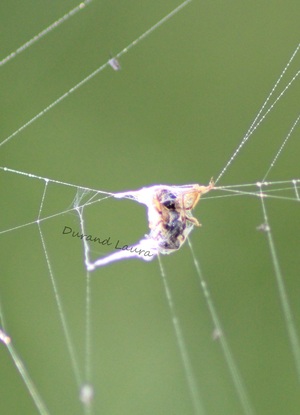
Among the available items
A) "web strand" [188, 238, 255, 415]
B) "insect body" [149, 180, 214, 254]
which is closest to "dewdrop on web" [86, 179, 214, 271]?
"insect body" [149, 180, 214, 254]

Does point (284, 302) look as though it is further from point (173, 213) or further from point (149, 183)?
point (173, 213)

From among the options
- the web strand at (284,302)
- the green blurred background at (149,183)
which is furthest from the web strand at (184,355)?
the web strand at (284,302)

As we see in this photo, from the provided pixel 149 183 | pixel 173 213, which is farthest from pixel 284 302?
pixel 173 213

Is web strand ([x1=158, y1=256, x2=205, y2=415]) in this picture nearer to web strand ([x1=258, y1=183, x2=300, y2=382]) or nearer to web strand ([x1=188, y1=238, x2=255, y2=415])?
web strand ([x1=188, y1=238, x2=255, y2=415])

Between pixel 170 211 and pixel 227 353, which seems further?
pixel 227 353

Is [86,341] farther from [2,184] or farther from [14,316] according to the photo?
[2,184]

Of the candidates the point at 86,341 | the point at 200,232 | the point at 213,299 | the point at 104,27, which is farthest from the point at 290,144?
the point at 86,341

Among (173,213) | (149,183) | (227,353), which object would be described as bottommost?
(173,213)

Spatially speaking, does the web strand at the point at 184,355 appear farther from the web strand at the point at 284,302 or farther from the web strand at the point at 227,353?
the web strand at the point at 284,302
